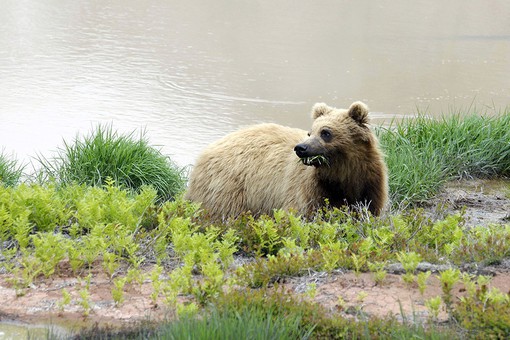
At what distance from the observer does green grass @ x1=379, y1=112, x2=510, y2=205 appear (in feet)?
26.7

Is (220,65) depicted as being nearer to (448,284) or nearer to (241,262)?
(241,262)

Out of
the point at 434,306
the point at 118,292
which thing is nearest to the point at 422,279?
the point at 434,306

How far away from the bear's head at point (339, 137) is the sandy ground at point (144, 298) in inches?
67.8

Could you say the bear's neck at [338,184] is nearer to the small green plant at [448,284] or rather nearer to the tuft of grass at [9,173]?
the small green plant at [448,284]

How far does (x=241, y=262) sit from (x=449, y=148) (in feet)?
13.4

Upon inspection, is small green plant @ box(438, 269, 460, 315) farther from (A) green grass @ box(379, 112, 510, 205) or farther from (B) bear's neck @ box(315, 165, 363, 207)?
(A) green grass @ box(379, 112, 510, 205)

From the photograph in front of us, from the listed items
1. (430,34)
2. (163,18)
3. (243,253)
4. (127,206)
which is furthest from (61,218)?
(430,34)

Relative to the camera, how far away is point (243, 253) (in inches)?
217

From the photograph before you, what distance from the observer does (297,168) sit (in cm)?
664

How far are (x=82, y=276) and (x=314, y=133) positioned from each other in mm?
2325

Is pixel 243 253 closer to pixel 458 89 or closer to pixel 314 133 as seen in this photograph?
pixel 314 133

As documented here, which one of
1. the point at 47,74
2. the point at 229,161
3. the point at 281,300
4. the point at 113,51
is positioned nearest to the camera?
the point at 281,300

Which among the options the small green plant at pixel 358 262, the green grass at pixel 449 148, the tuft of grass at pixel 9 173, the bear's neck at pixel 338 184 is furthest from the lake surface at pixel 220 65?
Answer: the small green plant at pixel 358 262

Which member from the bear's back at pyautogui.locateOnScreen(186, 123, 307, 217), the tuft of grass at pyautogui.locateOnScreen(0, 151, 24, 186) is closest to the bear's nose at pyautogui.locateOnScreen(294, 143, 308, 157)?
the bear's back at pyautogui.locateOnScreen(186, 123, 307, 217)
